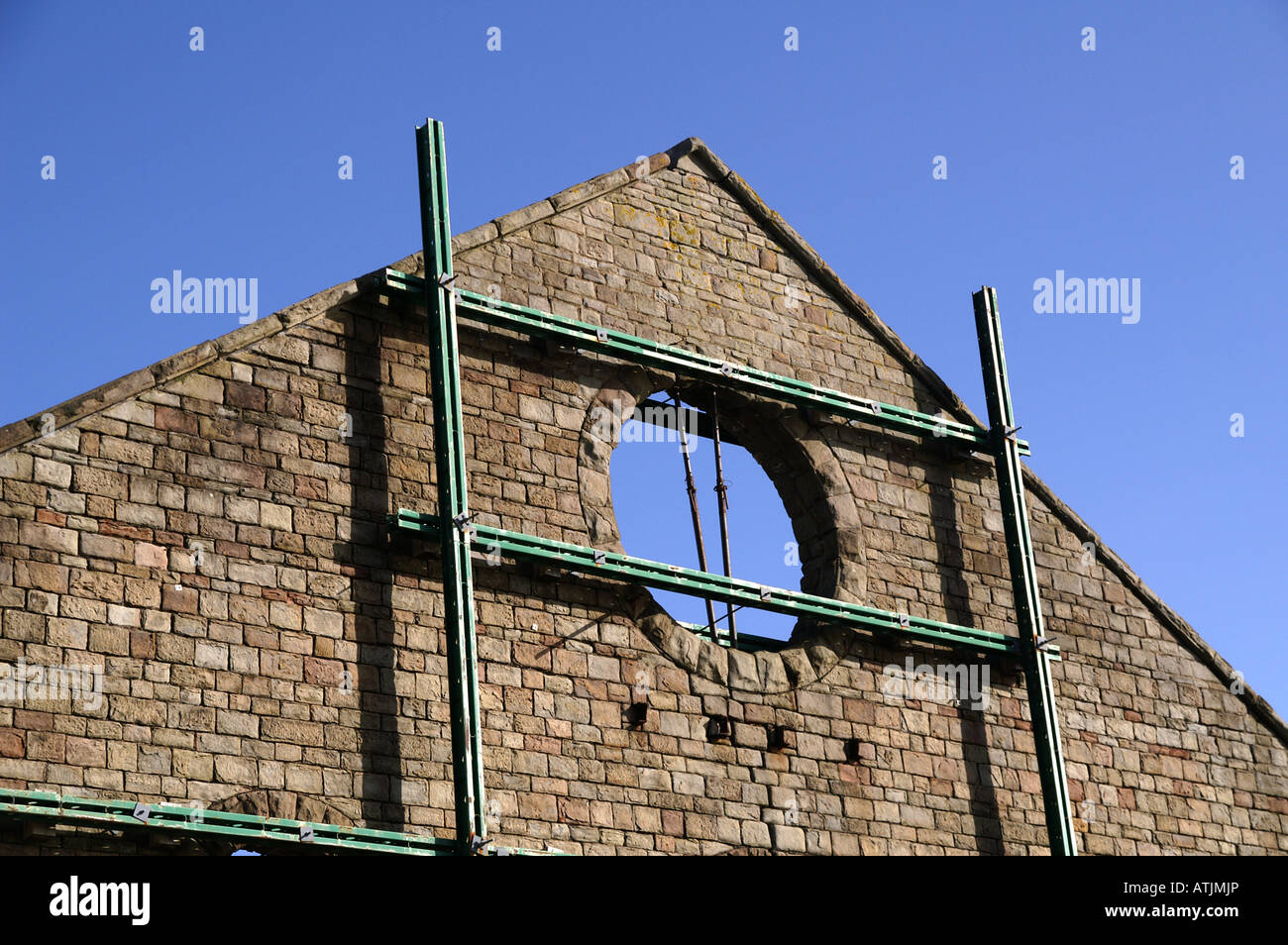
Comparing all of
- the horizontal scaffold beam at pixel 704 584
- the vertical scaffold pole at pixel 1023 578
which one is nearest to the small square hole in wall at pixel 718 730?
the horizontal scaffold beam at pixel 704 584

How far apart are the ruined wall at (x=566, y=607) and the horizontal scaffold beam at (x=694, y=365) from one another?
8.0 inches

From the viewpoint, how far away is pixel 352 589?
12242 mm

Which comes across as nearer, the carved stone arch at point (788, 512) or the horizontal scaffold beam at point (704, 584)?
the horizontal scaffold beam at point (704, 584)

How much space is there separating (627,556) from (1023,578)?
368 centimetres

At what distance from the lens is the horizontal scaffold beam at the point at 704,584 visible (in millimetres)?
12531

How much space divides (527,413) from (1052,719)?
475 cm

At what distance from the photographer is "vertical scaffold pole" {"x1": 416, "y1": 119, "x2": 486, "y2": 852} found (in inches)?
460

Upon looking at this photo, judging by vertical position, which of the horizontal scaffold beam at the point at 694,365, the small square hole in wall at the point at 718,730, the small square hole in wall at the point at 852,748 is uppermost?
the horizontal scaffold beam at the point at 694,365

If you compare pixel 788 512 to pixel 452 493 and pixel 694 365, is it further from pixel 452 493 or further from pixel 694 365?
pixel 452 493

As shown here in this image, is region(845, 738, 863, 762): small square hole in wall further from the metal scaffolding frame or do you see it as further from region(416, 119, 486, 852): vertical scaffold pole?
region(416, 119, 486, 852): vertical scaffold pole

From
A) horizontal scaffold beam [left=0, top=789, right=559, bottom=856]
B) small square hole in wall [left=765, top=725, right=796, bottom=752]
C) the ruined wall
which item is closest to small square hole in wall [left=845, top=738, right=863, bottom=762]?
the ruined wall

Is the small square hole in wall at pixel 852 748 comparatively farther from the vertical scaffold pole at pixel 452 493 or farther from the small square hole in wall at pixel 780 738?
the vertical scaffold pole at pixel 452 493
